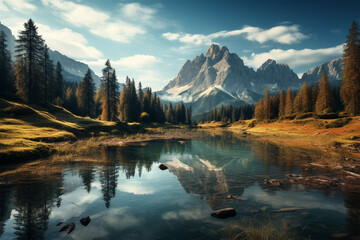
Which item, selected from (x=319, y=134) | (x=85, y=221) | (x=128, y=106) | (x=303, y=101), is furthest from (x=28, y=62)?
(x=303, y=101)

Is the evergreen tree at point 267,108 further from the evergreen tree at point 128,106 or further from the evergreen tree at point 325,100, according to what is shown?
the evergreen tree at point 128,106

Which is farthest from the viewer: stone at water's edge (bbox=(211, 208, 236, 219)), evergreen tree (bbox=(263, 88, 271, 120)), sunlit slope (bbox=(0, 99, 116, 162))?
evergreen tree (bbox=(263, 88, 271, 120))

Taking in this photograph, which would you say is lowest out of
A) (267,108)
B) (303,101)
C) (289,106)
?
(289,106)

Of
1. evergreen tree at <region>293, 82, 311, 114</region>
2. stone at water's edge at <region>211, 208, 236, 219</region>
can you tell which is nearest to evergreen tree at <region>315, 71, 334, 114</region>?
evergreen tree at <region>293, 82, 311, 114</region>

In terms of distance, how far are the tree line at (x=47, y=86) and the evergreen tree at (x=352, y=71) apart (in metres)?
71.3

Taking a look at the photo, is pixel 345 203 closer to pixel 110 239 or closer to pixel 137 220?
pixel 137 220

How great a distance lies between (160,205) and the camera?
1009 cm

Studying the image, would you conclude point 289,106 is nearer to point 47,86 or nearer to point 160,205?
point 160,205

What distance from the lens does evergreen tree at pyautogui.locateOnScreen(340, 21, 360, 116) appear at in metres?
47.8

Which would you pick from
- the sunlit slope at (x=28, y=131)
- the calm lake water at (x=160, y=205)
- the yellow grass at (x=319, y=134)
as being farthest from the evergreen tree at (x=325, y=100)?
the sunlit slope at (x=28, y=131)

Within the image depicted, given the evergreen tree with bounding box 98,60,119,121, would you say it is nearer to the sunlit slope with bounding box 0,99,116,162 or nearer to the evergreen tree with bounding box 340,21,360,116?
the sunlit slope with bounding box 0,99,116,162

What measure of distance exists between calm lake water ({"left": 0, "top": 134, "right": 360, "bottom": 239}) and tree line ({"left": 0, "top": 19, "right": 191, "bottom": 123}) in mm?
47278

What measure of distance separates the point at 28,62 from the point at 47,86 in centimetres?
1628

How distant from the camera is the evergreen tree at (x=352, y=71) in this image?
47.8m
